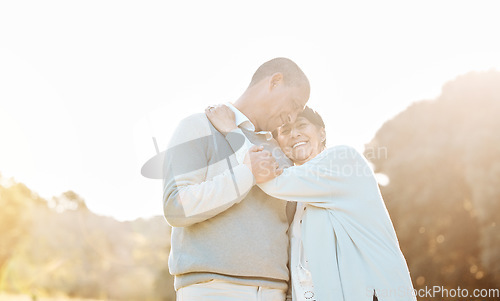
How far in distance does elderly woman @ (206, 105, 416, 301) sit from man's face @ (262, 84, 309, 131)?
0.40 m

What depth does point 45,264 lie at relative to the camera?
28.7m

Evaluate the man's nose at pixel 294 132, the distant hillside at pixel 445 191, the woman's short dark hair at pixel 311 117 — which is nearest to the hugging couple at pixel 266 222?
the man's nose at pixel 294 132

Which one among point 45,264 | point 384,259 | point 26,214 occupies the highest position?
Result: point 384,259

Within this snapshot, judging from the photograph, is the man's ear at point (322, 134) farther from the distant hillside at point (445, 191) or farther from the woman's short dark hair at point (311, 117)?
the distant hillside at point (445, 191)

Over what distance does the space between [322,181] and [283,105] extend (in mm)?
714

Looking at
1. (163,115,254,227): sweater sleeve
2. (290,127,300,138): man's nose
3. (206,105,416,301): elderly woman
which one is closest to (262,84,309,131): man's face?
(290,127,300,138): man's nose

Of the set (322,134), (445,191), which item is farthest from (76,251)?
(322,134)

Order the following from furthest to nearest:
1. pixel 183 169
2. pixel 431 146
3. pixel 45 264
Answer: pixel 45 264
pixel 431 146
pixel 183 169

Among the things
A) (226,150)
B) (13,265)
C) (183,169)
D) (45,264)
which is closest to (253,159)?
(226,150)

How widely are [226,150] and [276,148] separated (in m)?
0.60

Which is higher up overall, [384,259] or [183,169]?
[183,169]

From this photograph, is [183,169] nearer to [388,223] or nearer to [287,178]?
[287,178]

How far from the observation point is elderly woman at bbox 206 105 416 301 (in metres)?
3.06

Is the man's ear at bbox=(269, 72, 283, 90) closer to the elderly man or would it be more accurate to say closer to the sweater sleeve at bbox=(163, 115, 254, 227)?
the elderly man
